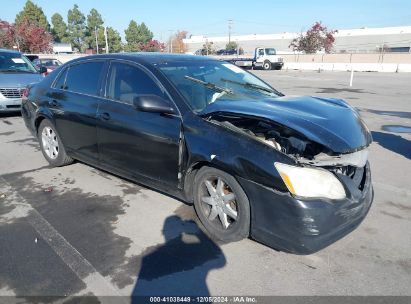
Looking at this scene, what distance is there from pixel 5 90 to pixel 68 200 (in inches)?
252

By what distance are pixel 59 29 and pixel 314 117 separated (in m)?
107

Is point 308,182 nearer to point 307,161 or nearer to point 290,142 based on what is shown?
point 307,161

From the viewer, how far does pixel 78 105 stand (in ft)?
16.0

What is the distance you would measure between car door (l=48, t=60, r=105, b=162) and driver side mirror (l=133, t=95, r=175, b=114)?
108cm

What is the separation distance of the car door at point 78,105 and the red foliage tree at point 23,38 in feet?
170

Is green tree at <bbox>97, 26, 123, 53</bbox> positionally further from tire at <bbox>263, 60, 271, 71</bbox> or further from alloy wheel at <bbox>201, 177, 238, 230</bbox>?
alloy wheel at <bbox>201, 177, 238, 230</bbox>

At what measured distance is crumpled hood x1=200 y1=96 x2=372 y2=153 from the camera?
319cm

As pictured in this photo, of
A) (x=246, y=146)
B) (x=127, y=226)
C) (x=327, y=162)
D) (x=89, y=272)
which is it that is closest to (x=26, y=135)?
(x=127, y=226)

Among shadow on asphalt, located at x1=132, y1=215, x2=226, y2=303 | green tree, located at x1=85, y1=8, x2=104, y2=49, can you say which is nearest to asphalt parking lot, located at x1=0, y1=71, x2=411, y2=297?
shadow on asphalt, located at x1=132, y1=215, x2=226, y2=303

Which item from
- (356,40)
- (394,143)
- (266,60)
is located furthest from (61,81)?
(356,40)

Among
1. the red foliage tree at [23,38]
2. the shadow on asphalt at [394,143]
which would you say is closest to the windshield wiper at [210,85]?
the shadow on asphalt at [394,143]

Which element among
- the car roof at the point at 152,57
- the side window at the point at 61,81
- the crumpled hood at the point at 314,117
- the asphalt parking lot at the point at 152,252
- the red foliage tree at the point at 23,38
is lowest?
the asphalt parking lot at the point at 152,252

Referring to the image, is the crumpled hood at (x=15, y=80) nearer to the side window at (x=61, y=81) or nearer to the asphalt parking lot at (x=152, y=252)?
the side window at (x=61, y=81)

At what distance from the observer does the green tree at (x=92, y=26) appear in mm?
99812
